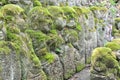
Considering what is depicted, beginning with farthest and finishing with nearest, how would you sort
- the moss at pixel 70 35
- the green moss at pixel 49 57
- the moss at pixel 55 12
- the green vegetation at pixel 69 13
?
1. the green vegetation at pixel 69 13
2. the moss at pixel 70 35
3. the moss at pixel 55 12
4. the green moss at pixel 49 57

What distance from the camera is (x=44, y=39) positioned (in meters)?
10.5

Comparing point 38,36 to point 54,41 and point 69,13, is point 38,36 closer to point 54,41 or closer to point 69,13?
point 54,41

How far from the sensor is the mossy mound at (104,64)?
10.1 meters

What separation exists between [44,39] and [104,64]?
2451 mm

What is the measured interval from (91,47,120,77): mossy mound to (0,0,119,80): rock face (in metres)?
1.59

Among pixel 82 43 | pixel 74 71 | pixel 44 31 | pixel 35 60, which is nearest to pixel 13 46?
pixel 35 60

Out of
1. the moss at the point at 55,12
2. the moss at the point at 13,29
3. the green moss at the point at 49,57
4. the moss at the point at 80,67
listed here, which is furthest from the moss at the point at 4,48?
the moss at the point at 80,67

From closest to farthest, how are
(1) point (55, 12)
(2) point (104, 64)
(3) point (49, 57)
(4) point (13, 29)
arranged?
1. (4) point (13, 29)
2. (2) point (104, 64)
3. (3) point (49, 57)
4. (1) point (55, 12)

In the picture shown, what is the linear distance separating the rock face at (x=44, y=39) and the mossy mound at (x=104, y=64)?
1590 millimetres

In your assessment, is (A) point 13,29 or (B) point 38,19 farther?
(B) point 38,19

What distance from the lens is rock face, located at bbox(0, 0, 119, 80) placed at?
28.1 ft

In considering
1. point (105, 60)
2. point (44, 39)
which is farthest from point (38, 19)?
point (105, 60)

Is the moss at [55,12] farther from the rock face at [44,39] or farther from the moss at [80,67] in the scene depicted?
the moss at [80,67]

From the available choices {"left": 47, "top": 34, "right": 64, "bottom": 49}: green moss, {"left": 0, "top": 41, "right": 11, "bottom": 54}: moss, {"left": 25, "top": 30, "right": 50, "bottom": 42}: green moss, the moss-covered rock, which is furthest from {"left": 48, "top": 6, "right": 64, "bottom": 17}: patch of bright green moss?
{"left": 0, "top": 41, "right": 11, "bottom": 54}: moss
